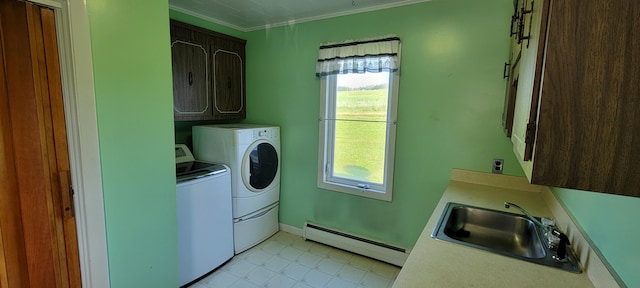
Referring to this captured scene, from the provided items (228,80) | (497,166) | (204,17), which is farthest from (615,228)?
(204,17)

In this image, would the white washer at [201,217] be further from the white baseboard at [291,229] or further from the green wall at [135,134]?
the white baseboard at [291,229]

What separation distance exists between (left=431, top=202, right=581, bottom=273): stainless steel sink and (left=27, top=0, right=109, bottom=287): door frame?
1680 millimetres

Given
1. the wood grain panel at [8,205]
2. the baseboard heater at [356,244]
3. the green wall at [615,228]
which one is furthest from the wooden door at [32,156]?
the green wall at [615,228]

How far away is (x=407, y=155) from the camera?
97.4 inches

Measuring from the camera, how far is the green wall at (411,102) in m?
2.11

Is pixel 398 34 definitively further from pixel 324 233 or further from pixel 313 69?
pixel 324 233

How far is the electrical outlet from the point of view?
2.13 m

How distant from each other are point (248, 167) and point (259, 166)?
0.65ft

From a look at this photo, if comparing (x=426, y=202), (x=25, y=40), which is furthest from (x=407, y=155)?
(x=25, y=40)

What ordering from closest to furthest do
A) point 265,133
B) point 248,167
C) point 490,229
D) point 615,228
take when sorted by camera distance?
point 615,228 → point 490,229 → point 248,167 → point 265,133

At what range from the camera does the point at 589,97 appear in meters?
0.63

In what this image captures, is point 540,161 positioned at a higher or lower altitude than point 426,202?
higher

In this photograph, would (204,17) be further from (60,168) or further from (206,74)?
(60,168)

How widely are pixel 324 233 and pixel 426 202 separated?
1.09 meters
